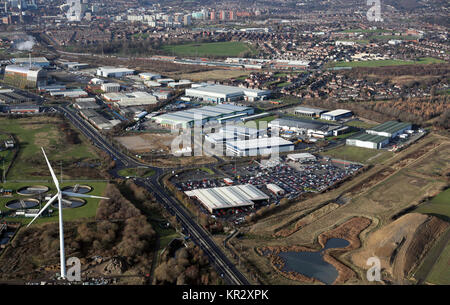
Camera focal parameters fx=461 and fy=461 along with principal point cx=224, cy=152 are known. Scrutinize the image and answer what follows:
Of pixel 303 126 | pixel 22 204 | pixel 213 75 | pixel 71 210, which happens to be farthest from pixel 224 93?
pixel 22 204

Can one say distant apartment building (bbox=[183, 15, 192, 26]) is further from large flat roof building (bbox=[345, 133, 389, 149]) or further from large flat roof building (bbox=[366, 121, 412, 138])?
large flat roof building (bbox=[345, 133, 389, 149])

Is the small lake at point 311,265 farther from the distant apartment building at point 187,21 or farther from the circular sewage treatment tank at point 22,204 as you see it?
the distant apartment building at point 187,21

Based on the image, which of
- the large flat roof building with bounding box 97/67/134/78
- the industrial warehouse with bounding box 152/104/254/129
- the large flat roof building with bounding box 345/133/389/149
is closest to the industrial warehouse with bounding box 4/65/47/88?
the large flat roof building with bounding box 97/67/134/78

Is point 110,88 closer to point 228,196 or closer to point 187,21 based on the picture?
point 228,196

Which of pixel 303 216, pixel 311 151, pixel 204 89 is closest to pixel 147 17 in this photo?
pixel 204 89

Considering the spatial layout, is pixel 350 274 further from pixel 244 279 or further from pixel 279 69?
pixel 279 69
